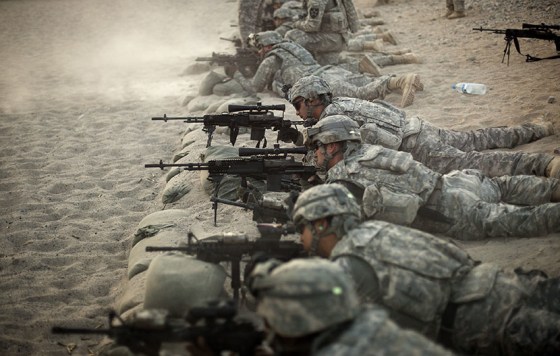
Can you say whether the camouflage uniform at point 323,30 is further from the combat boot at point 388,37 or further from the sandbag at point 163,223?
the sandbag at point 163,223

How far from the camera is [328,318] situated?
7.85ft

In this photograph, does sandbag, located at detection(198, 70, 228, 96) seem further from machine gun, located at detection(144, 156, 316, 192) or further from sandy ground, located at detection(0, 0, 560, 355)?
machine gun, located at detection(144, 156, 316, 192)

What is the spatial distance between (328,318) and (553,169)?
12.5ft

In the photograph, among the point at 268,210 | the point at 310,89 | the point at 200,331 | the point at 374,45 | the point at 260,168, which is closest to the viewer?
the point at 200,331

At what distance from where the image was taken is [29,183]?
22.5 feet

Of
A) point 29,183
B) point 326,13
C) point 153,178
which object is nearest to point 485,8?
point 326,13

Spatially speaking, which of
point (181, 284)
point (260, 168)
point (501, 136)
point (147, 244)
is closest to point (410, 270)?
point (181, 284)

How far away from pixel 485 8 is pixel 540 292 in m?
12.4

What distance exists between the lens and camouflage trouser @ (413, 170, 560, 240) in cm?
440

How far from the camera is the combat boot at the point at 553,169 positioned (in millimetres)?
5062

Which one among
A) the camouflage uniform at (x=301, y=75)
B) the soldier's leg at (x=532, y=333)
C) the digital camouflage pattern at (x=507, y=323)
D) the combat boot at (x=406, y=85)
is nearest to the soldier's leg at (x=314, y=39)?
the camouflage uniform at (x=301, y=75)

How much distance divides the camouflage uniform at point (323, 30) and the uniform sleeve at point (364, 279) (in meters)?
7.41

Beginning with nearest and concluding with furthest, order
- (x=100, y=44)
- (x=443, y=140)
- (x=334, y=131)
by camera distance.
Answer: (x=334, y=131)
(x=443, y=140)
(x=100, y=44)

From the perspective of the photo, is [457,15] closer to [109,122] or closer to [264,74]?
[264,74]
